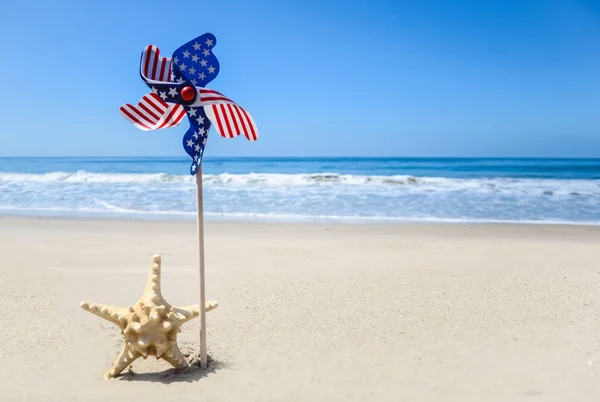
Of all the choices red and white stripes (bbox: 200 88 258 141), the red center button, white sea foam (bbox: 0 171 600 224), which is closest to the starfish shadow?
red and white stripes (bbox: 200 88 258 141)

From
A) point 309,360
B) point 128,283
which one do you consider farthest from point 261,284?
point 309,360

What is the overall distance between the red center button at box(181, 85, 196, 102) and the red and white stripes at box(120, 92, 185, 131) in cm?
17

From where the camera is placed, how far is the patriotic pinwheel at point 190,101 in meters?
3.33

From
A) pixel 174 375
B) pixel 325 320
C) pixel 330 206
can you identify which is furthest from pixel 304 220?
pixel 174 375

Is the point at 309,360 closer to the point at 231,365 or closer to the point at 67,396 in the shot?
the point at 231,365

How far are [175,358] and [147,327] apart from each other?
0.36 m

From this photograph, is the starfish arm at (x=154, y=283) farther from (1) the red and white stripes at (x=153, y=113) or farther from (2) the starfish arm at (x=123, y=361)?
(1) the red and white stripes at (x=153, y=113)

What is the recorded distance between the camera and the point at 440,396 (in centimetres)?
339

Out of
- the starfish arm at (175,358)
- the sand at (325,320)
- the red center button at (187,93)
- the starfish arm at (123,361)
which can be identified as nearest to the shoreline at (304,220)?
the sand at (325,320)

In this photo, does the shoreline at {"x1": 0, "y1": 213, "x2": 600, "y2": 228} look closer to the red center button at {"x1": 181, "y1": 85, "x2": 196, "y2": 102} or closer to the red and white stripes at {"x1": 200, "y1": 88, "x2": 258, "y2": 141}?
the red and white stripes at {"x1": 200, "y1": 88, "x2": 258, "y2": 141}

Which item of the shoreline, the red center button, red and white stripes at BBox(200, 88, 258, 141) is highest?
the red center button

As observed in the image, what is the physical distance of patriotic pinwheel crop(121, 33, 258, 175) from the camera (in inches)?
131

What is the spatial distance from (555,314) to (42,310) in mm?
5135

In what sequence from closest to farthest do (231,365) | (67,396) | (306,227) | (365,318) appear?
(67,396), (231,365), (365,318), (306,227)
